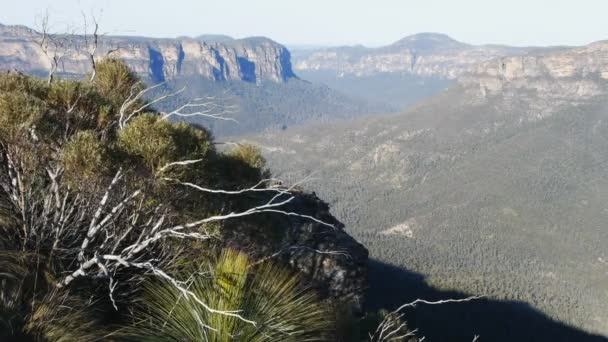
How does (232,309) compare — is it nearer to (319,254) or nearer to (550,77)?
(319,254)

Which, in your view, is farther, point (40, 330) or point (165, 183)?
point (165, 183)

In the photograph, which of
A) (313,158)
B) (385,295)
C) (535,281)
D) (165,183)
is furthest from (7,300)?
(313,158)

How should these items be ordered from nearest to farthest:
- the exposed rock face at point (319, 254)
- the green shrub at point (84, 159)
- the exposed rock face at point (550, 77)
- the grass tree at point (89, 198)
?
the grass tree at point (89, 198) → the green shrub at point (84, 159) → the exposed rock face at point (319, 254) → the exposed rock face at point (550, 77)

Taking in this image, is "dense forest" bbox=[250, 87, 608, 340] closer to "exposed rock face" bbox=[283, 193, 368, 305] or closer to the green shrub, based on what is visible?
"exposed rock face" bbox=[283, 193, 368, 305]

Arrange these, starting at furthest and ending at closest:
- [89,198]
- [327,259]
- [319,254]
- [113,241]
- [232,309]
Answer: [327,259], [319,254], [113,241], [89,198], [232,309]

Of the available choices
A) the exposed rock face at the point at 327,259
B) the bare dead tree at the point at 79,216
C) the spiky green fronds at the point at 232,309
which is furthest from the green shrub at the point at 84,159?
the exposed rock face at the point at 327,259

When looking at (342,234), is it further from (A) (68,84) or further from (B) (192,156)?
(A) (68,84)

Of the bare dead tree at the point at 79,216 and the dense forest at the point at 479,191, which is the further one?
the dense forest at the point at 479,191

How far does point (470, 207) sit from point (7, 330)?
92.8 meters

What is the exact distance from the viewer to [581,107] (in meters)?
127

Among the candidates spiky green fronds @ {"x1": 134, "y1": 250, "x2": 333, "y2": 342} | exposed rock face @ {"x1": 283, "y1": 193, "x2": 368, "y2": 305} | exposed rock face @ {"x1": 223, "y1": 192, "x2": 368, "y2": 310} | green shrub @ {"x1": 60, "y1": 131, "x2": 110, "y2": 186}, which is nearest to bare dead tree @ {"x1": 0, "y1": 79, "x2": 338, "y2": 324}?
green shrub @ {"x1": 60, "y1": 131, "x2": 110, "y2": 186}

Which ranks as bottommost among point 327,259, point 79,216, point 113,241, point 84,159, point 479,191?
point 479,191

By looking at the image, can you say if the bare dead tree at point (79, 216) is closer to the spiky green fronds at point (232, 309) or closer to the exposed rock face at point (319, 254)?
the spiky green fronds at point (232, 309)

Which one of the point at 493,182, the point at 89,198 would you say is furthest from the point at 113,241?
the point at 493,182
